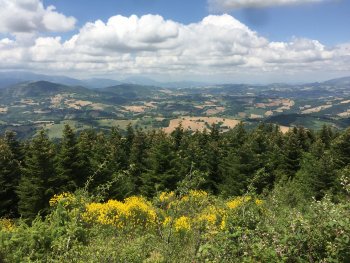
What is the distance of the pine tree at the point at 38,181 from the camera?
3186 cm

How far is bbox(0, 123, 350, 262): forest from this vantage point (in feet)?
21.5

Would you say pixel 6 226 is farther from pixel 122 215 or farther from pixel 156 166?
pixel 156 166

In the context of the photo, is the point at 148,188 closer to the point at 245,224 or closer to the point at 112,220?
the point at 112,220

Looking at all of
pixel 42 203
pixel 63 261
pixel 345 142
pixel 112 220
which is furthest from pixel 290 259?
pixel 345 142

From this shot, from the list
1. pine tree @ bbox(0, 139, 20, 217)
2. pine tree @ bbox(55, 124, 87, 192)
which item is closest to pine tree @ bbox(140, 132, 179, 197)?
pine tree @ bbox(55, 124, 87, 192)

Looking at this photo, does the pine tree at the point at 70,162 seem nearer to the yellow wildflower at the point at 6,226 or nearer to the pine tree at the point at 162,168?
the pine tree at the point at 162,168

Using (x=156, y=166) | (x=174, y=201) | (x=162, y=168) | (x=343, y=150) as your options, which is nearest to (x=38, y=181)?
(x=156, y=166)

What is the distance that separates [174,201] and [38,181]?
83.1 feet

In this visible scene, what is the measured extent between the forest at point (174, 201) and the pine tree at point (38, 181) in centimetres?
9

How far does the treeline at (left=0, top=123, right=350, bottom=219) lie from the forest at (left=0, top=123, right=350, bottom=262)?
14 cm

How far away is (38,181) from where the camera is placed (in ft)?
105

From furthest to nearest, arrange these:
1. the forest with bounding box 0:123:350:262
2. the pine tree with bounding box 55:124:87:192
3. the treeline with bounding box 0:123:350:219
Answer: the pine tree with bounding box 55:124:87:192 < the treeline with bounding box 0:123:350:219 < the forest with bounding box 0:123:350:262

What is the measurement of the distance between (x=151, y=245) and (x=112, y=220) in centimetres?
538

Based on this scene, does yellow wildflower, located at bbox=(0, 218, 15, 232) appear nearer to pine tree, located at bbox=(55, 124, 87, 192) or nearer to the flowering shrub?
the flowering shrub
